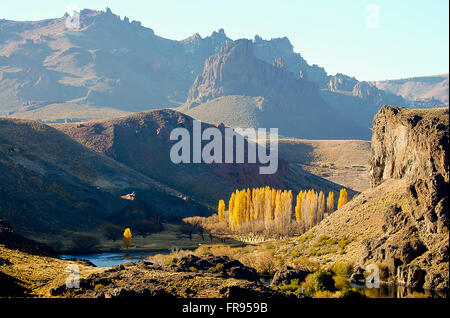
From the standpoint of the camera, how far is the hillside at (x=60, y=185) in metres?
120

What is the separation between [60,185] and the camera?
13762 centimetres

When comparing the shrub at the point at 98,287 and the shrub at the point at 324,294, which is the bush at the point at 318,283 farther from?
the shrub at the point at 98,287

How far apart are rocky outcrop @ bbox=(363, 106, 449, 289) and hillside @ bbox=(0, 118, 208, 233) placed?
6757 cm

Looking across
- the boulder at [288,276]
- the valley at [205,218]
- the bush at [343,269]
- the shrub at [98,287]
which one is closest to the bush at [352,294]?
the valley at [205,218]

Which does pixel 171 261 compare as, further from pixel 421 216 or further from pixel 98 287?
pixel 421 216

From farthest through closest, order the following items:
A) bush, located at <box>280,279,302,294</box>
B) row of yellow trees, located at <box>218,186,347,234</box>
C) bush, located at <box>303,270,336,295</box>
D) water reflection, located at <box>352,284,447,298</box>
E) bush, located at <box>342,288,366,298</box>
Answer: row of yellow trees, located at <box>218,186,347,234</box> < bush, located at <box>280,279,302,294</box> < bush, located at <box>303,270,336,295</box> < bush, located at <box>342,288,366,298</box> < water reflection, located at <box>352,284,447,298</box>

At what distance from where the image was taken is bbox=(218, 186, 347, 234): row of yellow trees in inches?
4646

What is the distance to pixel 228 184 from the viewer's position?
6988 inches

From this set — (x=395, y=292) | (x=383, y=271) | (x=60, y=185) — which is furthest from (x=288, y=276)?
(x=60, y=185)

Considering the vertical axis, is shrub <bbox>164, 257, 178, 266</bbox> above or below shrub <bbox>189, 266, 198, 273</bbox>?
below

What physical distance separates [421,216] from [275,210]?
57692mm

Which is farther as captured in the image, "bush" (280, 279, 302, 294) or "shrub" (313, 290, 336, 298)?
"bush" (280, 279, 302, 294)

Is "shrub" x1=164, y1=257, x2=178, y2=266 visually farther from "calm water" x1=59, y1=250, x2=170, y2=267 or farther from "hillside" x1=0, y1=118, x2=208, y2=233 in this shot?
"hillside" x1=0, y1=118, x2=208, y2=233

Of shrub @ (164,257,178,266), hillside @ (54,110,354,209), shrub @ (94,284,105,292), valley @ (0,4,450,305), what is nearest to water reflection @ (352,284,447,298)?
valley @ (0,4,450,305)
